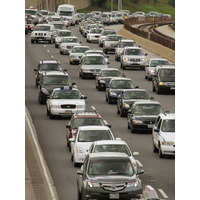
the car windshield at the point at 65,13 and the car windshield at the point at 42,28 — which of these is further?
the car windshield at the point at 65,13

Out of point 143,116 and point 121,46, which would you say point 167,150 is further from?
point 121,46

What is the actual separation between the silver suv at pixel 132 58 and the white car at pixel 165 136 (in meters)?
31.9

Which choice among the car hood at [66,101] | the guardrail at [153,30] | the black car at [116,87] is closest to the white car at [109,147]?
the car hood at [66,101]

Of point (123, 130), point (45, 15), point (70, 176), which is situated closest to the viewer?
point (70, 176)

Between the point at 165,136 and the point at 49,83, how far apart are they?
17976 millimetres

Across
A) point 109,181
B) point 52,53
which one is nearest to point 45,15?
point 52,53

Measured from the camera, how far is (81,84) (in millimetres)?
53438

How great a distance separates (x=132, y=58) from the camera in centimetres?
6066

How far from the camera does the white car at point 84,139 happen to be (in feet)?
84.6

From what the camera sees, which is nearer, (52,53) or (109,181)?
(109,181)

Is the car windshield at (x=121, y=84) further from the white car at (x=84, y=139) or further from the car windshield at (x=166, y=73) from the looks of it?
the white car at (x=84, y=139)

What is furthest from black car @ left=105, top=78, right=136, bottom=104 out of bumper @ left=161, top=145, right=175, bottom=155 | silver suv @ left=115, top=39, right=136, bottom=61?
silver suv @ left=115, top=39, right=136, bottom=61

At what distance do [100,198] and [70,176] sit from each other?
17.7 ft
